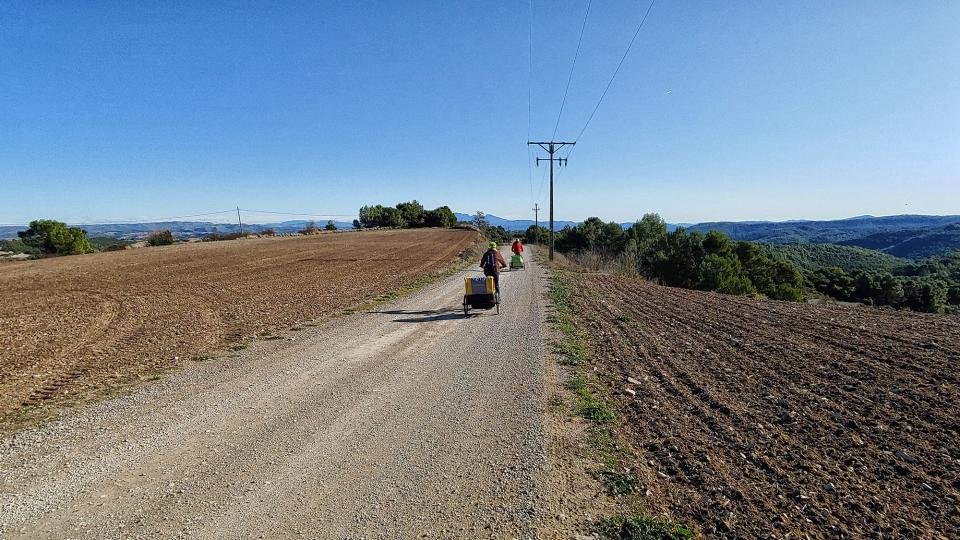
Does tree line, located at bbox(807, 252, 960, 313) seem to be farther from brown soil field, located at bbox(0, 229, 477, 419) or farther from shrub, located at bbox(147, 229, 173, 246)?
shrub, located at bbox(147, 229, 173, 246)

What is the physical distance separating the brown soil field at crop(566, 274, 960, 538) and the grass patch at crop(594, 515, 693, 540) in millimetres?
169

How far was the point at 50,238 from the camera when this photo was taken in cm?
4369

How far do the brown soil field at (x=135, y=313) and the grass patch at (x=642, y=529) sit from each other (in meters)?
7.39

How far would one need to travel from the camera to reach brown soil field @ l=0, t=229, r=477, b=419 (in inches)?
287

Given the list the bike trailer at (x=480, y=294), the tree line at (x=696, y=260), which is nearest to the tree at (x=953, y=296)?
the tree line at (x=696, y=260)

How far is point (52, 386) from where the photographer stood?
6.60 metres

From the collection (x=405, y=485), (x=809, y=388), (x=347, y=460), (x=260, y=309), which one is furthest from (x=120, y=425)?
(x=809, y=388)

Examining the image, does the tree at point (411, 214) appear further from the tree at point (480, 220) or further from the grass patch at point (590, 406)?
the grass patch at point (590, 406)

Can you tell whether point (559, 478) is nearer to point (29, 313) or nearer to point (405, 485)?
point (405, 485)

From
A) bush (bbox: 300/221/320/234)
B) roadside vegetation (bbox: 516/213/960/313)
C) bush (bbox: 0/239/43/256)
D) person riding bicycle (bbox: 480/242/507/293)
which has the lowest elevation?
roadside vegetation (bbox: 516/213/960/313)

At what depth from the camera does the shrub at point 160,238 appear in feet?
165

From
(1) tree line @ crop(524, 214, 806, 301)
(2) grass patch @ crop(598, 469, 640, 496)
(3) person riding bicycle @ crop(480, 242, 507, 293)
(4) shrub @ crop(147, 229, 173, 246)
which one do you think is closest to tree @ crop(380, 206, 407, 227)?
(1) tree line @ crop(524, 214, 806, 301)

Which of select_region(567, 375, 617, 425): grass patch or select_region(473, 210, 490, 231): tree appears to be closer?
select_region(567, 375, 617, 425): grass patch

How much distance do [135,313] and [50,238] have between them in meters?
46.0
